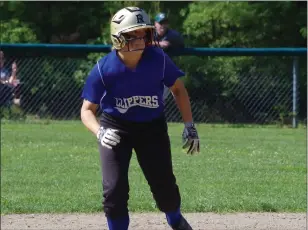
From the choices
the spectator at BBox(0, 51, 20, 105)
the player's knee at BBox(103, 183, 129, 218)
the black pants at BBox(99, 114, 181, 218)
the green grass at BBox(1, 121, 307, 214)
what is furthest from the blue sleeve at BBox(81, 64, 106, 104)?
the spectator at BBox(0, 51, 20, 105)

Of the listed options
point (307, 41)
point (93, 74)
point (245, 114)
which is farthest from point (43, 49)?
point (93, 74)

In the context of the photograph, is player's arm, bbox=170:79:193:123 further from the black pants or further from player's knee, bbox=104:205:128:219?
player's knee, bbox=104:205:128:219

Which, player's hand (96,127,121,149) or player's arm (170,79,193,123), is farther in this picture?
player's arm (170,79,193,123)

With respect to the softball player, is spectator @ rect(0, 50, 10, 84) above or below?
below

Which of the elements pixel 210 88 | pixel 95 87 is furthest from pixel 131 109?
pixel 210 88

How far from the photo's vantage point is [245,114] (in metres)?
15.7

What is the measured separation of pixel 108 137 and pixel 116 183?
392 millimetres

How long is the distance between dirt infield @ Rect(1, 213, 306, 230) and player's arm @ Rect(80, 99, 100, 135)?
1.65 metres

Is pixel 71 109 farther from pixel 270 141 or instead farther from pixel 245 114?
pixel 270 141

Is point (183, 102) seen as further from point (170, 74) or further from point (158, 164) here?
point (158, 164)

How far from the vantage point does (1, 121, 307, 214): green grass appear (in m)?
7.98

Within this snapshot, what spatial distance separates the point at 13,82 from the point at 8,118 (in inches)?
34.8

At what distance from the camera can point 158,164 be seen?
19.0 feet

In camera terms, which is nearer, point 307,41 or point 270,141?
point 270,141
